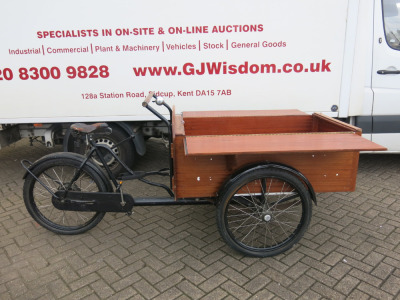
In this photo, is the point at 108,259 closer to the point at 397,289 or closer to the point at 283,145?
the point at 283,145

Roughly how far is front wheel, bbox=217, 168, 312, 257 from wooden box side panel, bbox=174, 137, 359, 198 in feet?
0.37

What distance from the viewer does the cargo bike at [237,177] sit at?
2.45 m

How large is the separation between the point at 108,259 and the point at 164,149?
9.67 feet

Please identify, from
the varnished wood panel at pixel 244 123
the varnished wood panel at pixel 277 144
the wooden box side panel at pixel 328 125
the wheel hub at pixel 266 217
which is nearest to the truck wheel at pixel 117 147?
the varnished wood panel at pixel 244 123

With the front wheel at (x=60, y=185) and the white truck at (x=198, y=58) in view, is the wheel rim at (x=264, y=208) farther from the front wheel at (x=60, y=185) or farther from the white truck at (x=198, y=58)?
the white truck at (x=198, y=58)

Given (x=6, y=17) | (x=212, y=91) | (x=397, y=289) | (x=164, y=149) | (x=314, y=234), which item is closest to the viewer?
(x=397, y=289)

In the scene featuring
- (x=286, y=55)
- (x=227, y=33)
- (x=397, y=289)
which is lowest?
(x=397, y=289)

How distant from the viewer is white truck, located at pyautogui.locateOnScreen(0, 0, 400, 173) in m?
3.65

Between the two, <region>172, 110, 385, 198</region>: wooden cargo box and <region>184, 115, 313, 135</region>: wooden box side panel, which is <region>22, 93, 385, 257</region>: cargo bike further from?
<region>184, 115, 313, 135</region>: wooden box side panel

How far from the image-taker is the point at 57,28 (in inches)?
145

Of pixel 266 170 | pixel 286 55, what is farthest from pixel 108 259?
pixel 286 55

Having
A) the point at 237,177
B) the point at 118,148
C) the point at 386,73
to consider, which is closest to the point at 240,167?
the point at 237,177

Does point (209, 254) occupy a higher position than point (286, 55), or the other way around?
point (286, 55)

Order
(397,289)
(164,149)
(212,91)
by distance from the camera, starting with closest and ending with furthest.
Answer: (397,289) < (212,91) < (164,149)
